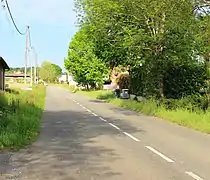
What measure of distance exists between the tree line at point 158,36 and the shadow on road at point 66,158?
961 cm

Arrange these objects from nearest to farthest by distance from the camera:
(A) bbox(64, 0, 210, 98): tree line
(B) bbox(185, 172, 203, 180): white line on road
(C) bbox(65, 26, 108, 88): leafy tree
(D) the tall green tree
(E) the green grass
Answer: (B) bbox(185, 172, 203, 180): white line on road, (E) the green grass, (A) bbox(64, 0, 210, 98): tree line, (D) the tall green tree, (C) bbox(65, 26, 108, 88): leafy tree

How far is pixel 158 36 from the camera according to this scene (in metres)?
27.2

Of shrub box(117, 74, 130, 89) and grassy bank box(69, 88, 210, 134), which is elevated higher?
shrub box(117, 74, 130, 89)

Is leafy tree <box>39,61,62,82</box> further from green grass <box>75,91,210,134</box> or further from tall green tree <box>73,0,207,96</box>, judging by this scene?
green grass <box>75,91,210,134</box>

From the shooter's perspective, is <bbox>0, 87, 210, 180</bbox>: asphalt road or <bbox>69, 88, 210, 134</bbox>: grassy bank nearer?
<bbox>0, 87, 210, 180</bbox>: asphalt road

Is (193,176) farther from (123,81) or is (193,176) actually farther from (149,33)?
(123,81)

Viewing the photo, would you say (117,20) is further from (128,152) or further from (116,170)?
(116,170)

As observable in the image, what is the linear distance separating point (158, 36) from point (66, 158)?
1796 centimetres

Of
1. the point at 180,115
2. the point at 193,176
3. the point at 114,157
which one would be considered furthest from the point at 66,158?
the point at 180,115

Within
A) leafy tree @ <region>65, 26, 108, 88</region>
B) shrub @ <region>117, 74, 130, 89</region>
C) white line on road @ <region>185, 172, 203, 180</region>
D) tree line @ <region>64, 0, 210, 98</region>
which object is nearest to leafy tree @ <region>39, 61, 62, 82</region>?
leafy tree @ <region>65, 26, 108, 88</region>

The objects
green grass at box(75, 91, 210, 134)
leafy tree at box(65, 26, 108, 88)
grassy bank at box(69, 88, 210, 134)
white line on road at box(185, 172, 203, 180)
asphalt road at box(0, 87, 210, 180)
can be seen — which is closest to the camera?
white line on road at box(185, 172, 203, 180)

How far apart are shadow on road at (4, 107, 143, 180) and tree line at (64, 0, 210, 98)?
9.61m

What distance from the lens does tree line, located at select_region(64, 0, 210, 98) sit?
24.3 meters

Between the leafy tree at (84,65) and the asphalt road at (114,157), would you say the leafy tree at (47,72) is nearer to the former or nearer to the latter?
the leafy tree at (84,65)
